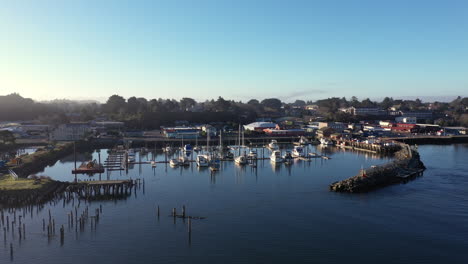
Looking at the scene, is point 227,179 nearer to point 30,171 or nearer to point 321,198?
point 321,198

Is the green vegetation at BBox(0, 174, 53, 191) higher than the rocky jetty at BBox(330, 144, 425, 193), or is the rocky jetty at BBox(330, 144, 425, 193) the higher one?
the green vegetation at BBox(0, 174, 53, 191)

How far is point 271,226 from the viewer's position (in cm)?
1308

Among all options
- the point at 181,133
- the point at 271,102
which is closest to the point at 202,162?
the point at 181,133

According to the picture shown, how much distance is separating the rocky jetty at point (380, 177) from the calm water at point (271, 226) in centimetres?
63

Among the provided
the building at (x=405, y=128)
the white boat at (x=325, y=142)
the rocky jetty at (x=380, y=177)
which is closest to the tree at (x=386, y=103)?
the building at (x=405, y=128)

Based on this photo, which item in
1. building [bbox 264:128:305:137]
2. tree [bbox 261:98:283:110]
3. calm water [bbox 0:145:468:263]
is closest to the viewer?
calm water [bbox 0:145:468:263]

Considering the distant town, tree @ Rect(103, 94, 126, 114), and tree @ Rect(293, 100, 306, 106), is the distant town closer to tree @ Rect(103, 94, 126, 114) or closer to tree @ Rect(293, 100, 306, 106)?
tree @ Rect(103, 94, 126, 114)

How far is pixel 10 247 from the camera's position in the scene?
10984 mm

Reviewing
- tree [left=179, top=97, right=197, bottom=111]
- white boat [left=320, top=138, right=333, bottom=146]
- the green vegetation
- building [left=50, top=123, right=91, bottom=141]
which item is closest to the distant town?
building [left=50, top=123, right=91, bottom=141]

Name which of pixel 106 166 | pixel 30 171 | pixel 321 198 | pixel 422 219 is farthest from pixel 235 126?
pixel 422 219

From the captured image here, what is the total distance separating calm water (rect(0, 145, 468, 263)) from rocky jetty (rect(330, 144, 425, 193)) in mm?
634

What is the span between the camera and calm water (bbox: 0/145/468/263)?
10.8 m

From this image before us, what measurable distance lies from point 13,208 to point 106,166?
10050 mm

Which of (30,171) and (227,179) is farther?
(30,171)
